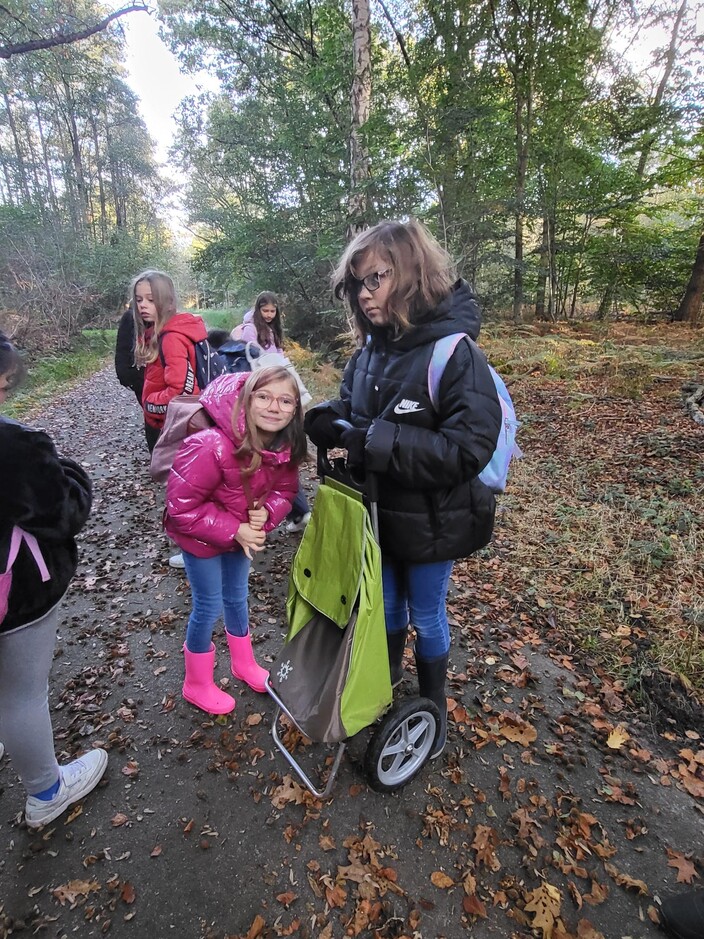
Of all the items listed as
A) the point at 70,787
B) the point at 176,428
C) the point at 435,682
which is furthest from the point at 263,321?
the point at 70,787

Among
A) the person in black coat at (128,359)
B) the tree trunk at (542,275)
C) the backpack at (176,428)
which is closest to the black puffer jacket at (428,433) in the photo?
the backpack at (176,428)

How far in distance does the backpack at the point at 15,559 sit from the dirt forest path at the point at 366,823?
1.32 m

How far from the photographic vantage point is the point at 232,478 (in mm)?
2227

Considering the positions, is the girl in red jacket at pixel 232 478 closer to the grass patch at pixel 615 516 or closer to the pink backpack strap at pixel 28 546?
the pink backpack strap at pixel 28 546

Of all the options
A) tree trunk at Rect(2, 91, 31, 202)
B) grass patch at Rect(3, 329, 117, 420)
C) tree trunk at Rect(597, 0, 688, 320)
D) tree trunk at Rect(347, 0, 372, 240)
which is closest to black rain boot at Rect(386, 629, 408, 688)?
tree trunk at Rect(347, 0, 372, 240)

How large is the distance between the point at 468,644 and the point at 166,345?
3.25m

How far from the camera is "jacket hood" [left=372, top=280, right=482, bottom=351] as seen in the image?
1.79 m

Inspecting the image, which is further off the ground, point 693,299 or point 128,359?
point 693,299

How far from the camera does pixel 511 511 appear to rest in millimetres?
5047

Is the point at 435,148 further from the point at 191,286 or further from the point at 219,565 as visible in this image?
the point at 191,286

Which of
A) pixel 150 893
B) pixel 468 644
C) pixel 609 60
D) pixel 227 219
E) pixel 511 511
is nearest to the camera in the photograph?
pixel 150 893

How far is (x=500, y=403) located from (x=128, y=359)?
366cm

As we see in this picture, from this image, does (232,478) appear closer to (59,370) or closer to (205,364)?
(205,364)

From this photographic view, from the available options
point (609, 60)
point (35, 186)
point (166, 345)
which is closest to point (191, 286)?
point (35, 186)
